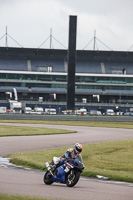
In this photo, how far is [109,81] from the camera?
135 m

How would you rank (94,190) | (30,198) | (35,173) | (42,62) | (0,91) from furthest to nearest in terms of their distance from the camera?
(42,62), (0,91), (35,173), (94,190), (30,198)

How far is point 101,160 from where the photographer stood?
22703mm

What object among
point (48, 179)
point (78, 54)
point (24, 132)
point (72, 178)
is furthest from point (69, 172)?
point (78, 54)

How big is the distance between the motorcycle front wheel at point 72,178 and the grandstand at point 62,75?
118m

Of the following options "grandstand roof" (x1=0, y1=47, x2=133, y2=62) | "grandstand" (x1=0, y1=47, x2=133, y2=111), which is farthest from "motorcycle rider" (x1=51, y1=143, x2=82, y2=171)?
"grandstand roof" (x1=0, y1=47, x2=133, y2=62)

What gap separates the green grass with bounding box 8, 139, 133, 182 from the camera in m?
18.4

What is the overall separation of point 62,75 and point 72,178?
120099mm

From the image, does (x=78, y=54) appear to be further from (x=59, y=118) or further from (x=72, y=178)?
(x=72, y=178)

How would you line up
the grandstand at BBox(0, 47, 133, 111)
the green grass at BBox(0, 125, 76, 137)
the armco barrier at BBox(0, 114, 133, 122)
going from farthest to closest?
the grandstand at BBox(0, 47, 133, 111) < the armco barrier at BBox(0, 114, 133, 122) < the green grass at BBox(0, 125, 76, 137)

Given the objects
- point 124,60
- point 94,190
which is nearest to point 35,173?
point 94,190

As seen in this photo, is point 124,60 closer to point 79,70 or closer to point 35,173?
point 79,70

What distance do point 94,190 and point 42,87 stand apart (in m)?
121

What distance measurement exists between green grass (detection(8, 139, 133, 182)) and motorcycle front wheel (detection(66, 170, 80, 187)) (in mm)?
3486

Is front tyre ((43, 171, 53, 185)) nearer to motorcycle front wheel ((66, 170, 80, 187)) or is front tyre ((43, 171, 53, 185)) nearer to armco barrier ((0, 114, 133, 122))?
motorcycle front wheel ((66, 170, 80, 187))
